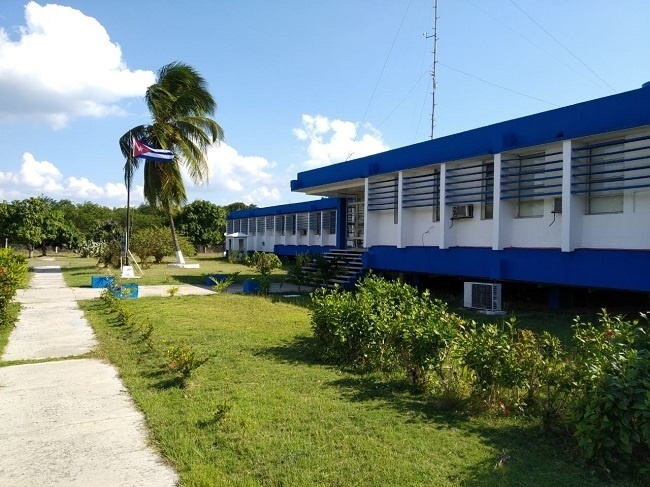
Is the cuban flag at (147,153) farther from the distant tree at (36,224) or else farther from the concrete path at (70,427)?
the distant tree at (36,224)

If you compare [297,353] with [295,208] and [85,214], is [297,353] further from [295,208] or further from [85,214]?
[85,214]

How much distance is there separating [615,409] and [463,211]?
32.4 feet

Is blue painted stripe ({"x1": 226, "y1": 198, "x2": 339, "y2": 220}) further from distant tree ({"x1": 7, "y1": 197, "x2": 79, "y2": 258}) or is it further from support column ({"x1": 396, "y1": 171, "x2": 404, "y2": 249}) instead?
distant tree ({"x1": 7, "y1": 197, "x2": 79, "y2": 258})

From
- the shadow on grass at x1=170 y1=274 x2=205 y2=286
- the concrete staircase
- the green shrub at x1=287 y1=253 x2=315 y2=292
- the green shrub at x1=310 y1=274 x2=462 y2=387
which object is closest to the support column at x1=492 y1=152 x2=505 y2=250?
the green shrub at x1=310 y1=274 x2=462 y2=387

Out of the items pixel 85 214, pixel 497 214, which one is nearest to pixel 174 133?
pixel 497 214

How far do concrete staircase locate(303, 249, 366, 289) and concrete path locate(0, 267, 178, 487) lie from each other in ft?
30.1

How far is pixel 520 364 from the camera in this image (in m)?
4.22

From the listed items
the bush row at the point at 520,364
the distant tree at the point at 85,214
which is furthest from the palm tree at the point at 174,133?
the distant tree at the point at 85,214

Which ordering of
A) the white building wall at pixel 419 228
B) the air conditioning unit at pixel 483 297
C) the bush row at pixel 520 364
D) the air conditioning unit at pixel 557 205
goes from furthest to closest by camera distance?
the white building wall at pixel 419 228, the air conditioning unit at pixel 483 297, the air conditioning unit at pixel 557 205, the bush row at pixel 520 364

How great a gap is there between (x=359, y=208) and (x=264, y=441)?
56.2 ft

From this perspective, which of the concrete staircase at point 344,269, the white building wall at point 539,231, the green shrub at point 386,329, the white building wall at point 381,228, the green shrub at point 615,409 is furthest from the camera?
the white building wall at point 381,228

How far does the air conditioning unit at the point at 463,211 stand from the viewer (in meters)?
12.7

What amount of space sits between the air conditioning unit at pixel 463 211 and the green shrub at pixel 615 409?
9.22m

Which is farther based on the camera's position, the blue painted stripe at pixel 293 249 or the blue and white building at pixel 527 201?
the blue painted stripe at pixel 293 249
